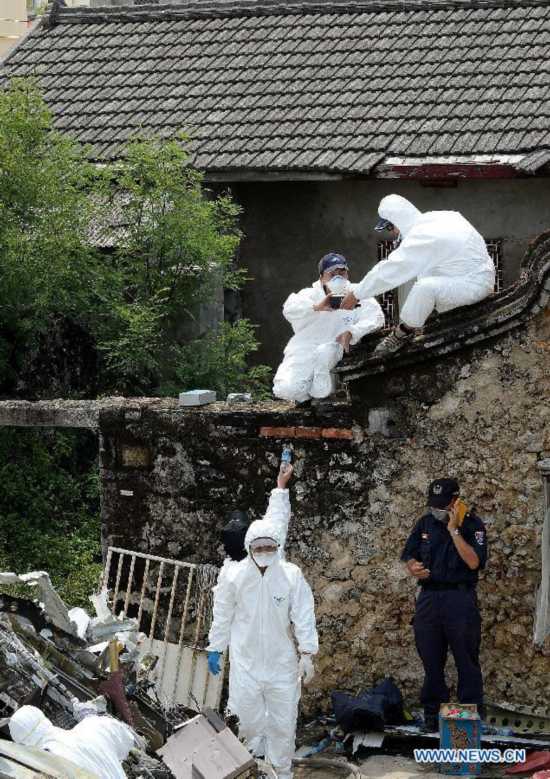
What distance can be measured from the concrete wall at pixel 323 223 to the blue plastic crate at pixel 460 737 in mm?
7037

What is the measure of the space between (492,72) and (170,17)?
4.40 meters

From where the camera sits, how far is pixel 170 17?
778 inches

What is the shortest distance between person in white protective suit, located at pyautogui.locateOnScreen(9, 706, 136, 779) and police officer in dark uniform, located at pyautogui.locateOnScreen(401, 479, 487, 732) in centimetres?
258

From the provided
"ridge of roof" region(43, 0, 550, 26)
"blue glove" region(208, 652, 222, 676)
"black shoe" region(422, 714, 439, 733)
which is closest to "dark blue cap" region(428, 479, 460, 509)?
"black shoe" region(422, 714, 439, 733)

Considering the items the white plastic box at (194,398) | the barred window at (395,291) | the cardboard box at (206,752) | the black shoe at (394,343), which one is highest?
the barred window at (395,291)

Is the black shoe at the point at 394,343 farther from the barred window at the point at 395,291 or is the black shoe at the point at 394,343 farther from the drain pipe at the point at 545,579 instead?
the barred window at the point at 395,291

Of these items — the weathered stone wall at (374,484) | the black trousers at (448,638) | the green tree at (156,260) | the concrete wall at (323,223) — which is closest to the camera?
the black trousers at (448,638)

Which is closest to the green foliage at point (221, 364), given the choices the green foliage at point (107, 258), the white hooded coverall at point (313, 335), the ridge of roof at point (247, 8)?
the green foliage at point (107, 258)

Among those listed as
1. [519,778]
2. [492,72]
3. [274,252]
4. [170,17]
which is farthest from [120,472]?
[170,17]

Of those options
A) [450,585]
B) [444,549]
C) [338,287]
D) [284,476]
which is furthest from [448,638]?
[338,287]

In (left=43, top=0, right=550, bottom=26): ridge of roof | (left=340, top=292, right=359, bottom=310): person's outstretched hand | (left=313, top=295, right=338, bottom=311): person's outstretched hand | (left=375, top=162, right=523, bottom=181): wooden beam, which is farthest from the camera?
(left=43, top=0, right=550, bottom=26): ridge of roof

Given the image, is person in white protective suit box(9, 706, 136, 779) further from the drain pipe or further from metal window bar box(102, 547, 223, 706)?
the drain pipe

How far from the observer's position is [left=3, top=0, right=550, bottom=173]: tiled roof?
16438 mm

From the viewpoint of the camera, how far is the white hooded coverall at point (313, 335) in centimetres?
1096
